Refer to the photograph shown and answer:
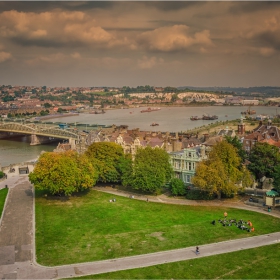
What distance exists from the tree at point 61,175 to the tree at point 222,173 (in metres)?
9.82

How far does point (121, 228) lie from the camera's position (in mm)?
26375

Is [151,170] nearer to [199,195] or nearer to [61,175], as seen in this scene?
[199,195]

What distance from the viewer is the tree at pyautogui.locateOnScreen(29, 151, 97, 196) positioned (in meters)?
32.9

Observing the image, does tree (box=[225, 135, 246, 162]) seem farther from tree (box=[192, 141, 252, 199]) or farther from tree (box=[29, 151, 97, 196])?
tree (box=[29, 151, 97, 196])

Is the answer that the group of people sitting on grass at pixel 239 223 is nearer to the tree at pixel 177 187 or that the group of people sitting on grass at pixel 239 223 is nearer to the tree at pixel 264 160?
the tree at pixel 177 187

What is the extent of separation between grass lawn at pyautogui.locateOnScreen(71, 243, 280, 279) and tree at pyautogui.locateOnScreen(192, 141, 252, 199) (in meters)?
10.2

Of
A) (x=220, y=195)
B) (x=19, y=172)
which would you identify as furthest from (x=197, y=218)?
(x=19, y=172)

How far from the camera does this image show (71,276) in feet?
63.3

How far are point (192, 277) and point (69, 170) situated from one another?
17.5 meters

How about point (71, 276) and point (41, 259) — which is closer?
point (71, 276)

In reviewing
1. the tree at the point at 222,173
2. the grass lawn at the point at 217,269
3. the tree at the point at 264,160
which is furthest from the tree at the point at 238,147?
the grass lawn at the point at 217,269

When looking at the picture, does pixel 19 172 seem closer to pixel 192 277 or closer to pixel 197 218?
pixel 197 218

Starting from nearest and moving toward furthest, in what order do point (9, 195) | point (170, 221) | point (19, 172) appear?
point (170, 221), point (9, 195), point (19, 172)

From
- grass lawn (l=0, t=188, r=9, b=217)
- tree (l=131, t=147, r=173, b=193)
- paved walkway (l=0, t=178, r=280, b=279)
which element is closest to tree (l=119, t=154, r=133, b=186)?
tree (l=131, t=147, r=173, b=193)
